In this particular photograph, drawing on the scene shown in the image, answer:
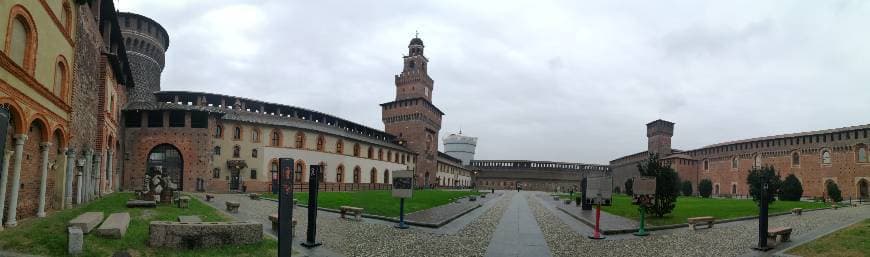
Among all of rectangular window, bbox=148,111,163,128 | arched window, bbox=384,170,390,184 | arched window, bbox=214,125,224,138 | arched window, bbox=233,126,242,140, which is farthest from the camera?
arched window, bbox=384,170,390,184

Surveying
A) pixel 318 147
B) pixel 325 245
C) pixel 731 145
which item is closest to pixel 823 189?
pixel 731 145

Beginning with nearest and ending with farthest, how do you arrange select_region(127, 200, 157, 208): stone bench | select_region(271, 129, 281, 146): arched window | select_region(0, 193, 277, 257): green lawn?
1. select_region(0, 193, 277, 257): green lawn
2. select_region(127, 200, 157, 208): stone bench
3. select_region(271, 129, 281, 146): arched window

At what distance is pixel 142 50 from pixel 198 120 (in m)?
11.4

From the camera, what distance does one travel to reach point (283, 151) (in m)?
45.4

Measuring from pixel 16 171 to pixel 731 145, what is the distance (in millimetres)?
72572

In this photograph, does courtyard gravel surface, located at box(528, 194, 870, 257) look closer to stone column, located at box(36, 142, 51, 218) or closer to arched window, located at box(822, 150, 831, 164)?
stone column, located at box(36, 142, 51, 218)

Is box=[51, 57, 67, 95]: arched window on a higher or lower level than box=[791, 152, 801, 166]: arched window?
higher

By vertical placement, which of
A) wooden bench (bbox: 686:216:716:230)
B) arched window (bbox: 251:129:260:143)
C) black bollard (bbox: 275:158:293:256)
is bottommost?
wooden bench (bbox: 686:216:716:230)

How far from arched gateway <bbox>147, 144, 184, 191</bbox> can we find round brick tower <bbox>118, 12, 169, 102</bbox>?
7.43 metres

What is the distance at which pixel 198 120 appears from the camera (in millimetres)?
37156

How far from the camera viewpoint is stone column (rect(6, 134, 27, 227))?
36.5ft

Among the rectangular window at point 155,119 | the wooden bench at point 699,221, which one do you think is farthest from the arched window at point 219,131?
the wooden bench at point 699,221

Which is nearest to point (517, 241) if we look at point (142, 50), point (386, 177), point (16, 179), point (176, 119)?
point (16, 179)

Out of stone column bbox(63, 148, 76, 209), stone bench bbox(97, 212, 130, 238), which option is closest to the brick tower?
stone column bbox(63, 148, 76, 209)
